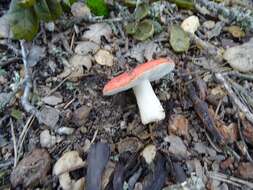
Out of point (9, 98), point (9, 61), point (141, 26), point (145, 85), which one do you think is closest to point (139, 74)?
point (145, 85)

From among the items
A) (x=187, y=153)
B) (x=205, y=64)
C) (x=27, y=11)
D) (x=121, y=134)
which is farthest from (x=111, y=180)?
(x=27, y=11)

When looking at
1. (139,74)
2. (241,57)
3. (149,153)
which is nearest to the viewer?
(139,74)

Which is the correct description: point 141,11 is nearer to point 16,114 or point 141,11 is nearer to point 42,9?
point 42,9

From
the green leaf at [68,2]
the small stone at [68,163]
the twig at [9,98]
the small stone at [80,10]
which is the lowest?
the small stone at [68,163]

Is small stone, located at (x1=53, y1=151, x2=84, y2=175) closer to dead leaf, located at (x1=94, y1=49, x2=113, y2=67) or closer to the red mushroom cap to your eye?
the red mushroom cap

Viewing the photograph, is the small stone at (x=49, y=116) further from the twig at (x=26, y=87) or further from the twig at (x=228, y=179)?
the twig at (x=228, y=179)

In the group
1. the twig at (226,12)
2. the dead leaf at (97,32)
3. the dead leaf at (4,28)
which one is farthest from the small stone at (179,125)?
the dead leaf at (4,28)

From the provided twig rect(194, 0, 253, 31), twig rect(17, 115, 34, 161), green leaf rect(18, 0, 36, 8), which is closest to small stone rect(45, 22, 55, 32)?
green leaf rect(18, 0, 36, 8)
